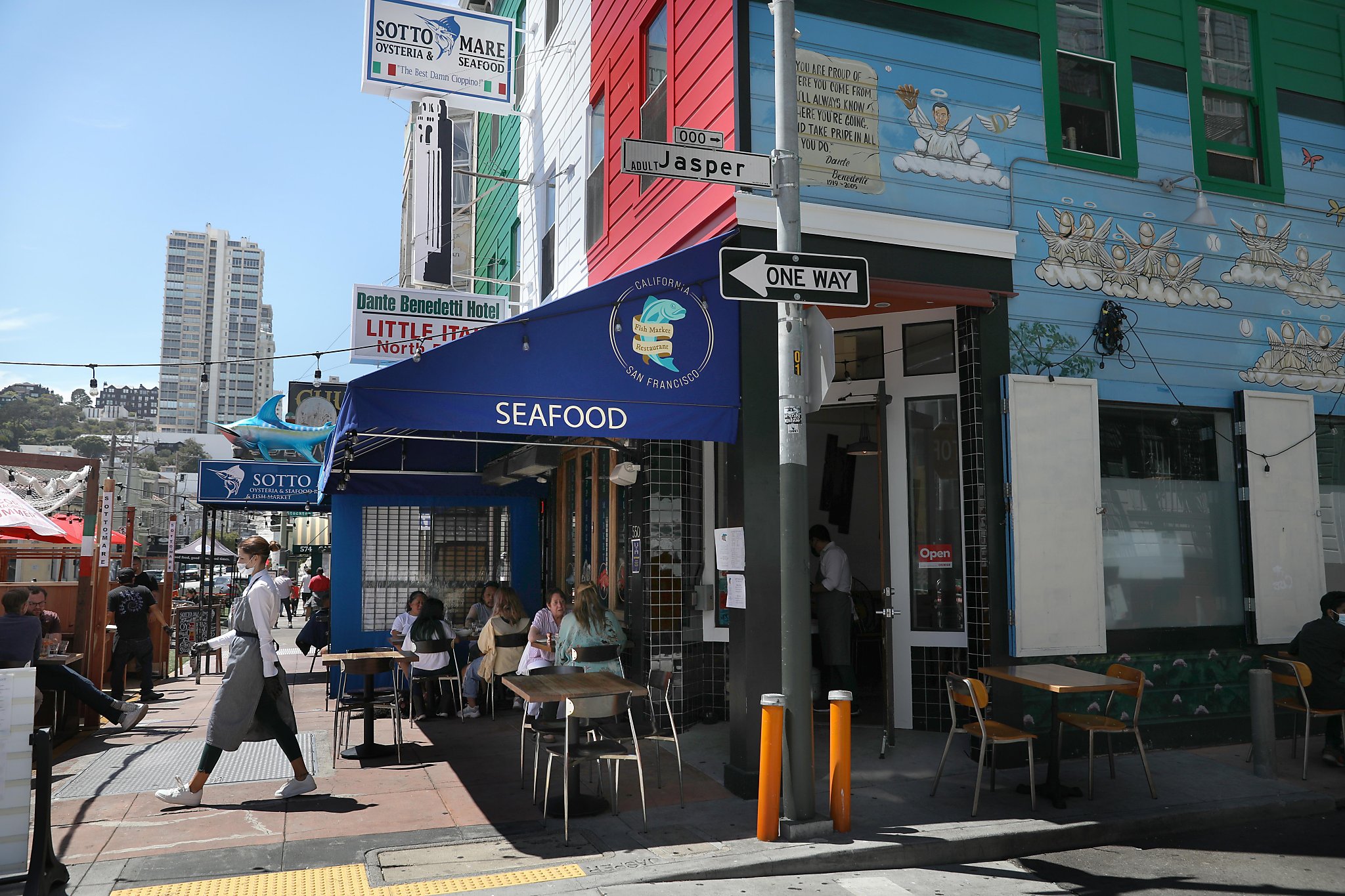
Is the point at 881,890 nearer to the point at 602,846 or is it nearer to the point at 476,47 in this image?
the point at 602,846

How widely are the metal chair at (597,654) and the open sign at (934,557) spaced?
10.1 feet

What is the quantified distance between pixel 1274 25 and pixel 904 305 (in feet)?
17.9

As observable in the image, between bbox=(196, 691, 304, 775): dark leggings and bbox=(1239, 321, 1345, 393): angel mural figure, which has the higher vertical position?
bbox=(1239, 321, 1345, 393): angel mural figure

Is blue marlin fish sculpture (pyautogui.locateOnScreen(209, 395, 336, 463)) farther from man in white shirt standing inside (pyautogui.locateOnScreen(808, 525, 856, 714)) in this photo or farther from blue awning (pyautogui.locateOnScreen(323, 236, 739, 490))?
man in white shirt standing inside (pyautogui.locateOnScreen(808, 525, 856, 714))

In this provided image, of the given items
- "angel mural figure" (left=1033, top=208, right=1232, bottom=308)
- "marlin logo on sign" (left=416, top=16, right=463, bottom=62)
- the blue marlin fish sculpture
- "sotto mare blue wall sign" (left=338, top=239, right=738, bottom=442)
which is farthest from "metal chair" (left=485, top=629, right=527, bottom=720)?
"marlin logo on sign" (left=416, top=16, right=463, bottom=62)

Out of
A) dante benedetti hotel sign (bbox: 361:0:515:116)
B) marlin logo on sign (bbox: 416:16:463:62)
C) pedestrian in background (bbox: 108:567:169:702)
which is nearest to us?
pedestrian in background (bbox: 108:567:169:702)

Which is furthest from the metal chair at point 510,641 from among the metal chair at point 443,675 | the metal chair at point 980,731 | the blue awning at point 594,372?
the metal chair at point 980,731

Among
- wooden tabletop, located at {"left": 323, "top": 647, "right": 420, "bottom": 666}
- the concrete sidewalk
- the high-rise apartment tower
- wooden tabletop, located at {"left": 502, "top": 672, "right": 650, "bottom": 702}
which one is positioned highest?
the high-rise apartment tower

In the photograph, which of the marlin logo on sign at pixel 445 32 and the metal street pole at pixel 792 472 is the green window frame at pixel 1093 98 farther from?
the marlin logo on sign at pixel 445 32

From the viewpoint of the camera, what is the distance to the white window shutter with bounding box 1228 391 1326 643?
29.7 feet

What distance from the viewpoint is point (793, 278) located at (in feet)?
19.7

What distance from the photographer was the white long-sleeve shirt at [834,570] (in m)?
9.93

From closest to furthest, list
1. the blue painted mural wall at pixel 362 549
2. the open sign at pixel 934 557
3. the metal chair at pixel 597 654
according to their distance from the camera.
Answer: the metal chair at pixel 597 654 < the open sign at pixel 934 557 < the blue painted mural wall at pixel 362 549

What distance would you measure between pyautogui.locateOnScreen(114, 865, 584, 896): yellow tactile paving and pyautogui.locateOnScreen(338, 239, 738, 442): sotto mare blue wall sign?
2777 mm
